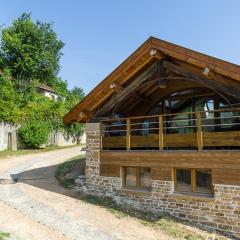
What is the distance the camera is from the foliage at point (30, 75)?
26.9m

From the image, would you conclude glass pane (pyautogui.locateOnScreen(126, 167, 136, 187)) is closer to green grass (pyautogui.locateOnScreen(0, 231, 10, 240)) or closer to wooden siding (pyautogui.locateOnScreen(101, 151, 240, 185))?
wooden siding (pyautogui.locateOnScreen(101, 151, 240, 185))

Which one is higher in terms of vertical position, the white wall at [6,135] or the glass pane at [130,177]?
the white wall at [6,135]

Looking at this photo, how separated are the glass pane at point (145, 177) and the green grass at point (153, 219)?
113cm

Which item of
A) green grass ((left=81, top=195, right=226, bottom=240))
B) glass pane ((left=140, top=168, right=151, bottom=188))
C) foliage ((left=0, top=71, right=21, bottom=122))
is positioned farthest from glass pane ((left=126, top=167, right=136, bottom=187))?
foliage ((left=0, top=71, right=21, bottom=122))

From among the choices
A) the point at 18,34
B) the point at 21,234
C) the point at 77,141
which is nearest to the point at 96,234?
the point at 21,234

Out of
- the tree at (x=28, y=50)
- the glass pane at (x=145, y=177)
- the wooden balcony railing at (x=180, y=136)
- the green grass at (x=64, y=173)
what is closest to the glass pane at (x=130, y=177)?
the glass pane at (x=145, y=177)

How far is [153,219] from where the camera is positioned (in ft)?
34.6

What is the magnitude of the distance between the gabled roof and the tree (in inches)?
928

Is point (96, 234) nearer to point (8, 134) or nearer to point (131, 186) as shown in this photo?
point (131, 186)

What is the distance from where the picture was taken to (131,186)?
12.4 m

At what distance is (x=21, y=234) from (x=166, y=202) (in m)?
5.12

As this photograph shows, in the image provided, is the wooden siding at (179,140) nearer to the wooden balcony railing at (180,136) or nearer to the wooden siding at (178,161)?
the wooden balcony railing at (180,136)

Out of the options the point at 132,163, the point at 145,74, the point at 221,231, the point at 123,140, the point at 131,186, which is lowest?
the point at 221,231

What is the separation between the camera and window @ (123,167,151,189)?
12067mm
